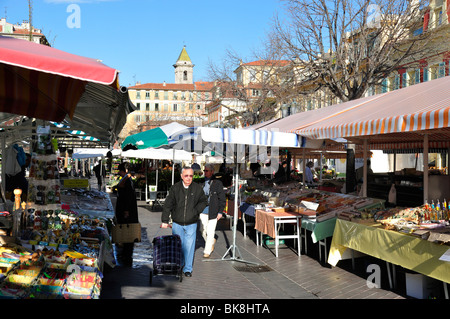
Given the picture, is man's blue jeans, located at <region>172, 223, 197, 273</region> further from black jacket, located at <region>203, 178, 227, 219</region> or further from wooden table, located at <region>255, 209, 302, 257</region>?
wooden table, located at <region>255, 209, 302, 257</region>

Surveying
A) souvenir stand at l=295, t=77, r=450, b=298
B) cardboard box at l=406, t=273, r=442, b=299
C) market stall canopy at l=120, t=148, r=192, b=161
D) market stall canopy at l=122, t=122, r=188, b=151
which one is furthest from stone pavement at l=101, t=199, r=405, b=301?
market stall canopy at l=120, t=148, r=192, b=161

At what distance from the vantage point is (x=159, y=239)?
7.06m

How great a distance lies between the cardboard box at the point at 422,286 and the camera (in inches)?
238

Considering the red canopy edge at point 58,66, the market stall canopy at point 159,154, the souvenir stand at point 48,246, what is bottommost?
the souvenir stand at point 48,246

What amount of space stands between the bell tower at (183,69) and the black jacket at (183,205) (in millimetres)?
145535

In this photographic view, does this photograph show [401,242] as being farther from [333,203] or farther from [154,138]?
[154,138]

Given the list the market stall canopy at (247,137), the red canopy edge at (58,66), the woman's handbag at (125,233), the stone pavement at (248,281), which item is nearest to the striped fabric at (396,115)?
the market stall canopy at (247,137)

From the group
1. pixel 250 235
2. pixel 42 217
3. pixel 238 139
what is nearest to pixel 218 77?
pixel 250 235

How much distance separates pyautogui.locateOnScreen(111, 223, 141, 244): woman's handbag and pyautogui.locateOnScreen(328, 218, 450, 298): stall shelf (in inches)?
134

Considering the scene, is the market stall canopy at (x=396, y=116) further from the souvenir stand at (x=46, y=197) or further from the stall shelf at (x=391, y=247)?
the souvenir stand at (x=46, y=197)

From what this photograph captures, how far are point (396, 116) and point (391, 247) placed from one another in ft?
5.90

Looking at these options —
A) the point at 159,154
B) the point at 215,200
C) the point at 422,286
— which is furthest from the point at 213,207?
the point at 159,154
